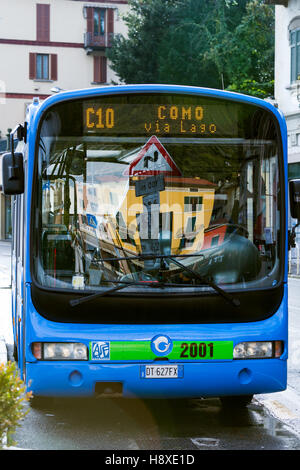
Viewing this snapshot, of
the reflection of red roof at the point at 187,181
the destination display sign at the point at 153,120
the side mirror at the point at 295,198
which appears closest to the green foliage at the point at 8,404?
the reflection of red roof at the point at 187,181

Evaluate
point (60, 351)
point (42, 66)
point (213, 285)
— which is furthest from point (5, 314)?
point (42, 66)

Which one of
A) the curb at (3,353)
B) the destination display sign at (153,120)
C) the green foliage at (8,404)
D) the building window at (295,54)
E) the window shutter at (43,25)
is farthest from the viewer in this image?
the window shutter at (43,25)

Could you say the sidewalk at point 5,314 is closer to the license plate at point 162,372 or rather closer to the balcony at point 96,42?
the license plate at point 162,372

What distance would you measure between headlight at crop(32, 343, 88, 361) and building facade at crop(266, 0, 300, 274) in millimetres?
27084

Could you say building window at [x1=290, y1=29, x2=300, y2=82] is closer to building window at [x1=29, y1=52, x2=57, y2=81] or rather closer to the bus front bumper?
the bus front bumper

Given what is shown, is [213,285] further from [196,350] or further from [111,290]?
[111,290]

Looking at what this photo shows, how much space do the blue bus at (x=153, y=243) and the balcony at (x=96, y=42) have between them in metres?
53.1

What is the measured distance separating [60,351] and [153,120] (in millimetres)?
1891

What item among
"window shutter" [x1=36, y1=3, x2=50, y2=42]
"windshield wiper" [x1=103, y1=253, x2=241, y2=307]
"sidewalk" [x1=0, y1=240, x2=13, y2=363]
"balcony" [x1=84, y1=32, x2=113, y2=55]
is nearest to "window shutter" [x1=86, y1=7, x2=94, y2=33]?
"balcony" [x1=84, y1=32, x2=113, y2=55]

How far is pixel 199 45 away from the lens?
157ft

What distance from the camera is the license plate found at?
6930 mm

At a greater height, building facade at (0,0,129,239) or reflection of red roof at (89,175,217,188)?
building facade at (0,0,129,239)

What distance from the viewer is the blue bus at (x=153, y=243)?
696 centimetres
